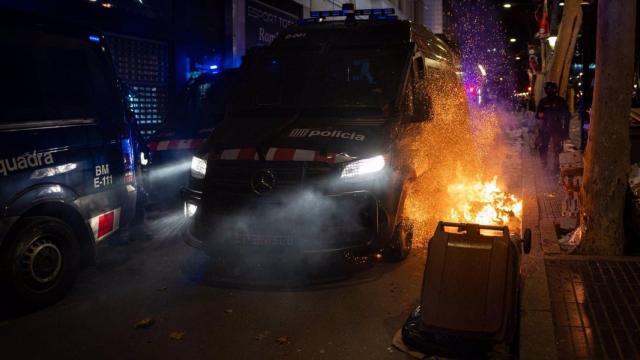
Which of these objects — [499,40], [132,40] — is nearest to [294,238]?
[132,40]

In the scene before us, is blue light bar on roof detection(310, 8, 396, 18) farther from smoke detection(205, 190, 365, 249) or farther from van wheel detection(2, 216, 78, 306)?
van wheel detection(2, 216, 78, 306)

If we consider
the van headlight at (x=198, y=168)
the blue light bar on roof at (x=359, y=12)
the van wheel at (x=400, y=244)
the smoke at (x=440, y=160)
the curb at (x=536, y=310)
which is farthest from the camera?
the blue light bar on roof at (x=359, y=12)

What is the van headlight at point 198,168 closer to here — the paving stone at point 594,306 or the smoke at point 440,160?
the smoke at point 440,160

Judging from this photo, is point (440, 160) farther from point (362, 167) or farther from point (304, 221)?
point (304, 221)

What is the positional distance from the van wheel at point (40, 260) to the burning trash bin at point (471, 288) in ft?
→ 10.7

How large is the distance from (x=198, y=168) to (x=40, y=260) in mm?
1685

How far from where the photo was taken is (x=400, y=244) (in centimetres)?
623

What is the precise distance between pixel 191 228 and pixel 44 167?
59.2 inches

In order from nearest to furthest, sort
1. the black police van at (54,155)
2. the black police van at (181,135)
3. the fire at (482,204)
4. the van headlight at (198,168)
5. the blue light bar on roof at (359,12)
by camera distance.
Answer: the black police van at (54,155) < the van headlight at (198,168) < the blue light bar on roof at (359,12) < the fire at (482,204) < the black police van at (181,135)

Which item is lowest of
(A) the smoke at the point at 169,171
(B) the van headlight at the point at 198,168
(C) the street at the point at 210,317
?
(C) the street at the point at 210,317

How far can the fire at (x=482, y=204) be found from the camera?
7941mm

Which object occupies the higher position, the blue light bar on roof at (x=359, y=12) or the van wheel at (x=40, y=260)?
the blue light bar on roof at (x=359, y=12)

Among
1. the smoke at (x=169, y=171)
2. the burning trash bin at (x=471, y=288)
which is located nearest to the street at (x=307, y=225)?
the burning trash bin at (x=471, y=288)

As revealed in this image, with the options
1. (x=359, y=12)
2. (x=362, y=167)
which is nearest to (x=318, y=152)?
(x=362, y=167)
